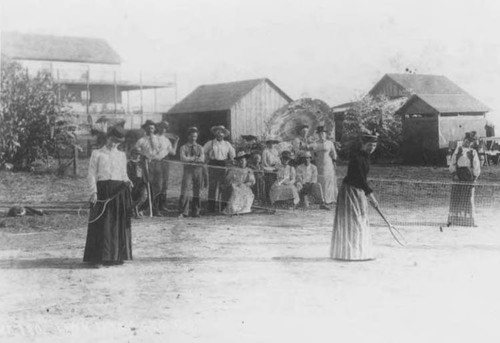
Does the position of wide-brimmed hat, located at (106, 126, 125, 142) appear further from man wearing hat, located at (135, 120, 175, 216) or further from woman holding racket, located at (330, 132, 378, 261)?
man wearing hat, located at (135, 120, 175, 216)

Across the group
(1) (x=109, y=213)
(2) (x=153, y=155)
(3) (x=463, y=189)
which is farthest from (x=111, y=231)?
(3) (x=463, y=189)

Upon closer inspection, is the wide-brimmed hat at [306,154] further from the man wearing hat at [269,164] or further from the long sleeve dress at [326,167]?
the man wearing hat at [269,164]

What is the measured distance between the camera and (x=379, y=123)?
30.8 m

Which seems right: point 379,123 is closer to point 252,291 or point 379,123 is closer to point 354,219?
point 354,219

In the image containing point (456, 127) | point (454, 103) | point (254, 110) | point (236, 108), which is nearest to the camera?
point (456, 127)

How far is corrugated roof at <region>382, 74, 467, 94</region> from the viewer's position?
4000 cm

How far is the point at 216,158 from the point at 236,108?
21760mm

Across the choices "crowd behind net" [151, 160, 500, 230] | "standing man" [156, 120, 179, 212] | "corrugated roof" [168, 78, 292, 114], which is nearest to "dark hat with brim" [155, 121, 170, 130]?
"standing man" [156, 120, 179, 212]

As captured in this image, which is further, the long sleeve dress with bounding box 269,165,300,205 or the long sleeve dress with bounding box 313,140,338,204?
the long sleeve dress with bounding box 313,140,338,204

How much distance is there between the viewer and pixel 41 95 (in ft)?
67.2

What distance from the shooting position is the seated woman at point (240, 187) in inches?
488

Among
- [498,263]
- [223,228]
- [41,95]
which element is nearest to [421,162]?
[41,95]

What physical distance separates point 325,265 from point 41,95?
15.5 metres

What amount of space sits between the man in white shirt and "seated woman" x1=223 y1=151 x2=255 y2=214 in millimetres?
1197
